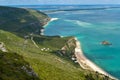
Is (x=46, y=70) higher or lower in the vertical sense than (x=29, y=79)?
lower

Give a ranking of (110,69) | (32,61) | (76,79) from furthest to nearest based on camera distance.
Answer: (110,69) → (32,61) → (76,79)

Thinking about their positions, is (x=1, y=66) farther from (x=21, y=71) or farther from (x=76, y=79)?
(x=76, y=79)

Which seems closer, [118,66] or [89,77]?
[89,77]

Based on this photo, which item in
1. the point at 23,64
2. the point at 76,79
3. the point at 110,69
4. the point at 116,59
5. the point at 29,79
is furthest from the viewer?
the point at 116,59

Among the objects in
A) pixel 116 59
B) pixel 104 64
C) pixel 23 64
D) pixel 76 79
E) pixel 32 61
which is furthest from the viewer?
pixel 116 59

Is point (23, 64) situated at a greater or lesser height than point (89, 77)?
greater

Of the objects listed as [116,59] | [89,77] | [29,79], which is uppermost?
[29,79]

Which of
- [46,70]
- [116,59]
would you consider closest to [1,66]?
[46,70]

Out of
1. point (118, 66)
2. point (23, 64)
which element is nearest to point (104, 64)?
point (118, 66)

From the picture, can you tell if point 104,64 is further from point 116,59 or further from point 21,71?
point 21,71
